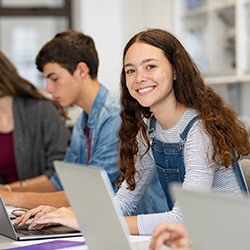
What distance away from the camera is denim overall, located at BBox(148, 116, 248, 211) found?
→ 209 centimetres

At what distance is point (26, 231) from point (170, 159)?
0.48m

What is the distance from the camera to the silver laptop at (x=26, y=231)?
1.97 m

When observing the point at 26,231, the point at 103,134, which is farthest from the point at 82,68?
the point at 26,231

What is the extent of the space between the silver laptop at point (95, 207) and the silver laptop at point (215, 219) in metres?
0.24

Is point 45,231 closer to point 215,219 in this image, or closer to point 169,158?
point 169,158

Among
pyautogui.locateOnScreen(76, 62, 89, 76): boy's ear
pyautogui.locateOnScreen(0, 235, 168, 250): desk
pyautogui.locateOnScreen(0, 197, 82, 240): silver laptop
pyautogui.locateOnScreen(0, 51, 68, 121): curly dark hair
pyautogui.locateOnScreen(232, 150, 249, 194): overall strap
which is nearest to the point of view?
pyautogui.locateOnScreen(0, 235, 168, 250): desk

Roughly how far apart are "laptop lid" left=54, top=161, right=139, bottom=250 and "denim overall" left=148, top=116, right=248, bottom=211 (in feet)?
1.72

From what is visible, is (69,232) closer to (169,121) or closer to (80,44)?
(169,121)

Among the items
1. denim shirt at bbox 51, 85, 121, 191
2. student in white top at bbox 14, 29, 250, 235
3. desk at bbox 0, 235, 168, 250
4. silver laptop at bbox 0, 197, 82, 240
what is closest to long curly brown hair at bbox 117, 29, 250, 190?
student in white top at bbox 14, 29, 250, 235

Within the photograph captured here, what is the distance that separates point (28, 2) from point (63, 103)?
11.8ft

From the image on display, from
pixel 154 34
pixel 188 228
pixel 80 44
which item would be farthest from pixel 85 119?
pixel 188 228

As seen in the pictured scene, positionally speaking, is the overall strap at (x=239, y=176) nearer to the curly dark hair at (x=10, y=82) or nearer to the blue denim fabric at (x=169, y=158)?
the blue denim fabric at (x=169, y=158)

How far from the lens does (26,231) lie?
6.73 feet

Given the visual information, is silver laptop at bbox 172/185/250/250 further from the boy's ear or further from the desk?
the boy's ear
